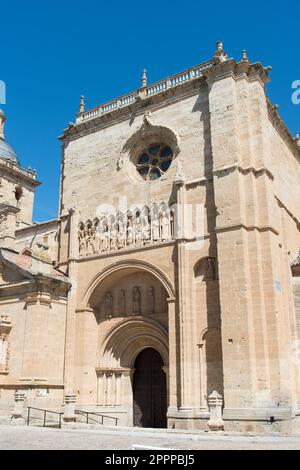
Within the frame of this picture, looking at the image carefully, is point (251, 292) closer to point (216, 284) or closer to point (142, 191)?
point (216, 284)

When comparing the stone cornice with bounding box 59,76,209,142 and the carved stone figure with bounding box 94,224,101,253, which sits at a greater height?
the stone cornice with bounding box 59,76,209,142

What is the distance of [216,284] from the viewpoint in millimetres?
17375

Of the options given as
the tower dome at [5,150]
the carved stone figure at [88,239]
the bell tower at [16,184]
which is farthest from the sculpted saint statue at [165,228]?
the tower dome at [5,150]

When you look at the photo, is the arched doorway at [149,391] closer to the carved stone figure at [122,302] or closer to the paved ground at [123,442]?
the carved stone figure at [122,302]

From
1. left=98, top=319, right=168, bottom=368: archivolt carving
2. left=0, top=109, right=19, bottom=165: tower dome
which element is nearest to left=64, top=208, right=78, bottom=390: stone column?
left=98, top=319, right=168, bottom=368: archivolt carving

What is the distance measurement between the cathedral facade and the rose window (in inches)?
2.6

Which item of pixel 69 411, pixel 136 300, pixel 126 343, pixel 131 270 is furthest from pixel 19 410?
pixel 131 270

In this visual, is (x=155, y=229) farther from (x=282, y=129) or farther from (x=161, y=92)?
(x=282, y=129)

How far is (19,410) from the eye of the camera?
56.3 feet

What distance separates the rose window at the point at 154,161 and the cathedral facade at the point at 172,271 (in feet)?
0.21

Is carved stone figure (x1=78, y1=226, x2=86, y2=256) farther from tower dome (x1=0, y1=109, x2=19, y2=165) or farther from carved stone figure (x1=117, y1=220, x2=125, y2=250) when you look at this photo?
tower dome (x1=0, y1=109, x2=19, y2=165)

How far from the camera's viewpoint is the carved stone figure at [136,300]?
19.9 metres

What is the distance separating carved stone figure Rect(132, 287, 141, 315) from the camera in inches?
782
